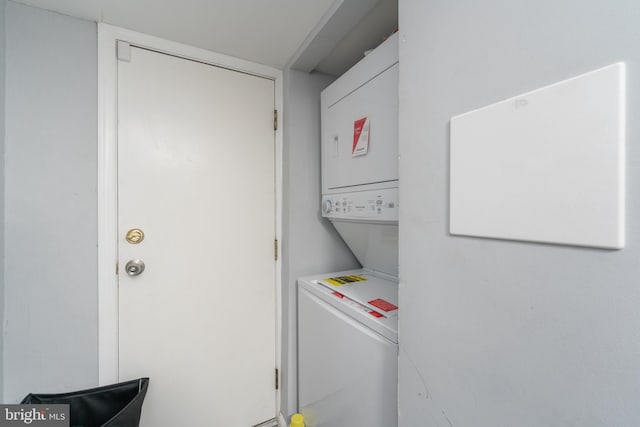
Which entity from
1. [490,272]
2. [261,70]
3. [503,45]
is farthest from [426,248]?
[261,70]

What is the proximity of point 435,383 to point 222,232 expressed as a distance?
1.26m

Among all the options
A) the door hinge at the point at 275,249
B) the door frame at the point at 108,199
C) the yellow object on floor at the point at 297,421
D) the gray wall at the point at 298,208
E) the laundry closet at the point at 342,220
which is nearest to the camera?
the laundry closet at the point at 342,220

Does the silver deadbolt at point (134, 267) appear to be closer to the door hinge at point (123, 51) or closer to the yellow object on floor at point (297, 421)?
the door hinge at point (123, 51)

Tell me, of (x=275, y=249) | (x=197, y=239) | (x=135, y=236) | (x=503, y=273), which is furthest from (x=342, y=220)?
(x=135, y=236)

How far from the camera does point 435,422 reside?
650 mm

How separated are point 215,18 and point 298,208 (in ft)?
3.38

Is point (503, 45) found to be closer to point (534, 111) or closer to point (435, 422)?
point (534, 111)

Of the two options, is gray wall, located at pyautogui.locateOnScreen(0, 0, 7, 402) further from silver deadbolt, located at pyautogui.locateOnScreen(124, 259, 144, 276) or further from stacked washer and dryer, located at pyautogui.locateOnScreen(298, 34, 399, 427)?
stacked washer and dryer, located at pyautogui.locateOnScreen(298, 34, 399, 427)

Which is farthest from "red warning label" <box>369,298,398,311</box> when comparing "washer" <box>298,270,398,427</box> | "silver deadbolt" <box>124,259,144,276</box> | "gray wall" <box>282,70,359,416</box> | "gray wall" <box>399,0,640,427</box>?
"silver deadbolt" <box>124,259,144,276</box>

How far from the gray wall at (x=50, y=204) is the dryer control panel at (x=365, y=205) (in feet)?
3.89

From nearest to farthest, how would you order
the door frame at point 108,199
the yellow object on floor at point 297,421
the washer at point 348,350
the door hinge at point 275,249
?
1. the washer at point 348,350
2. the door frame at point 108,199
3. the yellow object on floor at point 297,421
4. the door hinge at point 275,249

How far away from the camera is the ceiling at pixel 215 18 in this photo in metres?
1.10

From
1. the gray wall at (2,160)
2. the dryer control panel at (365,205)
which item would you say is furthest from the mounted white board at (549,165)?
the gray wall at (2,160)

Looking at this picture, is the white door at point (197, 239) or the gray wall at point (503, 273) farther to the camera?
the white door at point (197, 239)
